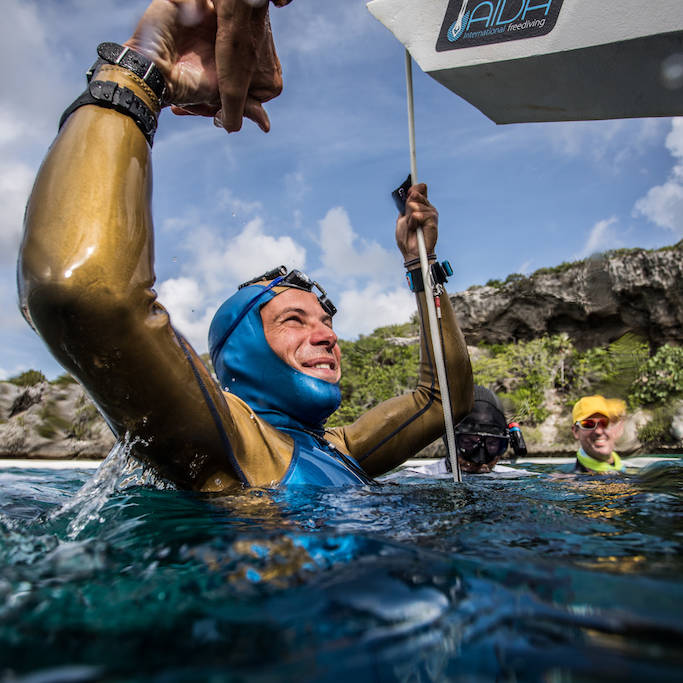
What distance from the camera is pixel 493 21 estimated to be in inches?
81.6

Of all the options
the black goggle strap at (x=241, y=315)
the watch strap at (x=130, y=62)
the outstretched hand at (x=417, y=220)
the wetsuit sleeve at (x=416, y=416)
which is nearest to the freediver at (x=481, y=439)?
the wetsuit sleeve at (x=416, y=416)

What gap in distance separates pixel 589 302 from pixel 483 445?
49.5 feet

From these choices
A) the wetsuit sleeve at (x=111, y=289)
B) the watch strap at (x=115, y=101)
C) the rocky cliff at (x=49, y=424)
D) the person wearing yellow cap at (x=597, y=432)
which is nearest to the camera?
the wetsuit sleeve at (x=111, y=289)

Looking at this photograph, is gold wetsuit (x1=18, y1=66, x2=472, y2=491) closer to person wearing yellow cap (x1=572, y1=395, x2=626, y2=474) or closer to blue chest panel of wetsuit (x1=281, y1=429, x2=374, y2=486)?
blue chest panel of wetsuit (x1=281, y1=429, x2=374, y2=486)

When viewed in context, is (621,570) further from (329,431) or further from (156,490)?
(329,431)

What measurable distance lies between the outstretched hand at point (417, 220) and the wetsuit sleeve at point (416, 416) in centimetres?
27

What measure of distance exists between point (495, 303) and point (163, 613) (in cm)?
1896

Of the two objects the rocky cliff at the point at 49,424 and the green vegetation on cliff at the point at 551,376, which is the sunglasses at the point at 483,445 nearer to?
the green vegetation on cliff at the point at 551,376

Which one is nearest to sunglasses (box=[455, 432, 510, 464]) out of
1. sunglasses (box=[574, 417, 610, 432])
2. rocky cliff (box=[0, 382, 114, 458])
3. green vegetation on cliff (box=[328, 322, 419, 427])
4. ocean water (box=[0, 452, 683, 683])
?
sunglasses (box=[574, 417, 610, 432])

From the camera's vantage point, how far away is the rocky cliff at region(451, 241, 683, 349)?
1616cm

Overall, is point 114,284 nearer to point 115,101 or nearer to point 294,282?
point 115,101

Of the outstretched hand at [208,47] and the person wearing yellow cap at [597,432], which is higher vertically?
the outstretched hand at [208,47]

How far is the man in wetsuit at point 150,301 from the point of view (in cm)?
109

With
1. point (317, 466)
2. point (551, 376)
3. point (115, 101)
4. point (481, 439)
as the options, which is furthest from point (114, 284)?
point (551, 376)
